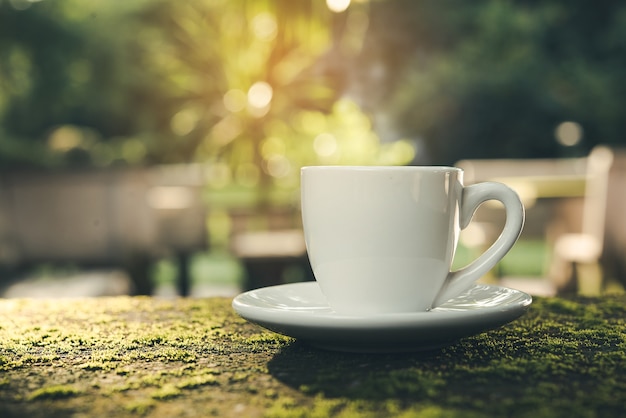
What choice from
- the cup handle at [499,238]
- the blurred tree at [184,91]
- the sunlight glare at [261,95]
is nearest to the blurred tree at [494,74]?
the blurred tree at [184,91]

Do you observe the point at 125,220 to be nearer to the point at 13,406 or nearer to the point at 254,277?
the point at 254,277

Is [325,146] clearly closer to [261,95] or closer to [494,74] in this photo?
[494,74]

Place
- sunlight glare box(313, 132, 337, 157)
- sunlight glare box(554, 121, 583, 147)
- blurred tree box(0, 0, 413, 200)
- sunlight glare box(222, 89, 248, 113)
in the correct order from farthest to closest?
sunlight glare box(222, 89, 248, 113), sunlight glare box(554, 121, 583, 147), blurred tree box(0, 0, 413, 200), sunlight glare box(313, 132, 337, 157)

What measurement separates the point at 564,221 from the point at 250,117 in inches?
320

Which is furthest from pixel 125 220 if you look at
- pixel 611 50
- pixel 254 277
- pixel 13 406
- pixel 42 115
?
pixel 611 50

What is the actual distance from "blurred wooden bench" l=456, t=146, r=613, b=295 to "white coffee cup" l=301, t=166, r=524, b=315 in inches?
82.4

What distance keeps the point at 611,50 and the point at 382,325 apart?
38.9 ft

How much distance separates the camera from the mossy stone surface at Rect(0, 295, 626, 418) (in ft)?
1.11

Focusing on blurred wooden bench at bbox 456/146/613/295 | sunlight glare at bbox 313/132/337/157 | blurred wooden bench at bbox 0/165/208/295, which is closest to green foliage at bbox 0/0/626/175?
sunlight glare at bbox 313/132/337/157

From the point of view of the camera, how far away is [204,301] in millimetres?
714

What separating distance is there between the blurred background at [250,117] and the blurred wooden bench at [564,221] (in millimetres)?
35

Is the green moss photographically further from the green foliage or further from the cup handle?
the green foliage

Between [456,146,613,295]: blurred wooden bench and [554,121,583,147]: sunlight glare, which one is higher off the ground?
[554,121,583,147]: sunlight glare

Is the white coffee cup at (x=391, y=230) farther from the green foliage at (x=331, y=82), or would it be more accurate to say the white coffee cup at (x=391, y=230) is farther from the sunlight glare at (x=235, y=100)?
the sunlight glare at (x=235, y=100)
